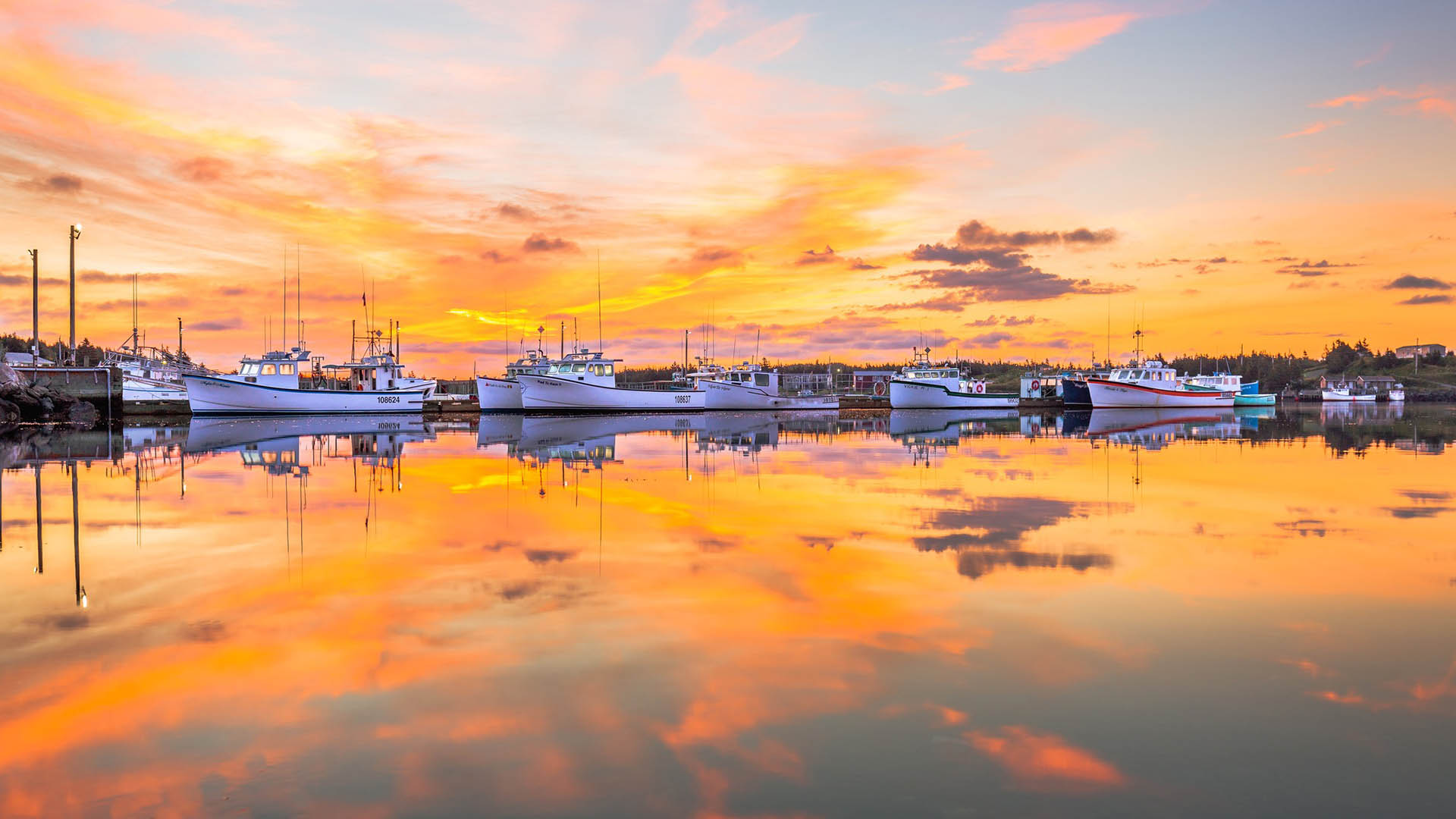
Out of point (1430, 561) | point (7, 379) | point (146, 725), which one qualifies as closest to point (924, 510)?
point (1430, 561)

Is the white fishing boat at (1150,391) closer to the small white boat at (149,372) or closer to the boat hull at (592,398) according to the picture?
the boat hull at (592,398)

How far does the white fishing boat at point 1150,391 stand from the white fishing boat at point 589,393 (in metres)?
31.3

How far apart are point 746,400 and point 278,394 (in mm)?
32107

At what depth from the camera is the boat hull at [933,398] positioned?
229 ft

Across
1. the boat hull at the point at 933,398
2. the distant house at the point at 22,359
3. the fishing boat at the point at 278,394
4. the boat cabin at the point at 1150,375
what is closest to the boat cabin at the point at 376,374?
the fishing boat at the point at 278,394

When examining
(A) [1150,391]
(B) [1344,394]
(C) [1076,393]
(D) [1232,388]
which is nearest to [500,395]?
(C) [1076,393]

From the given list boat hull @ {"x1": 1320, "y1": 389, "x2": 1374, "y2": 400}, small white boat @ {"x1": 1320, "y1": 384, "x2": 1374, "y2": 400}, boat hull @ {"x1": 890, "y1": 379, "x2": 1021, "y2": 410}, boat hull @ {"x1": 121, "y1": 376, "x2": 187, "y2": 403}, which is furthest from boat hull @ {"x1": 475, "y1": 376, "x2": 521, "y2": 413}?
boat hull @ {"x1": 1320, "y1": 389, "x2": 1374, "y2": 400}

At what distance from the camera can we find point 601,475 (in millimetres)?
17547

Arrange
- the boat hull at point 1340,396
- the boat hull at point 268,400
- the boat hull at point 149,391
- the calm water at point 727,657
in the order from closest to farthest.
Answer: the calm water at point 727,657 → the boat hull at point 268,400 → the boat hull at point 149,391 → the boat hull at point 1340,396

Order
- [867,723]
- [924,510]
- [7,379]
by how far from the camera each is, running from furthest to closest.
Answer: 1. [7,379]
2. [924,510]
3. [867,723]

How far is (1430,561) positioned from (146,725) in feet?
35.0

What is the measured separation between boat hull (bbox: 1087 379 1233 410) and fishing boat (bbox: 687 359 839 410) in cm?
2013

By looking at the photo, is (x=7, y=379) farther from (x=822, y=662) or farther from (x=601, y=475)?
(x=822, y=662)

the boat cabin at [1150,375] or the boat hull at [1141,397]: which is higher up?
the boat cabin at [1150,375]
